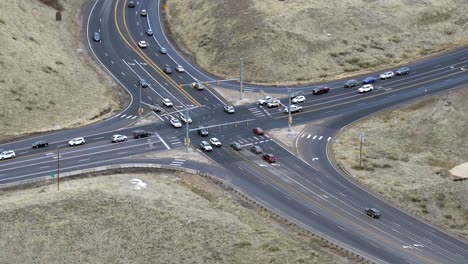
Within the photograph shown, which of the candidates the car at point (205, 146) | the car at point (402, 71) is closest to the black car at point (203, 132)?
the car at point (205, 146)

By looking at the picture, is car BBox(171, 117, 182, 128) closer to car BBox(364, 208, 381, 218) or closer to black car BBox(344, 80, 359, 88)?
black car BBox(344, 80, 359, 88)

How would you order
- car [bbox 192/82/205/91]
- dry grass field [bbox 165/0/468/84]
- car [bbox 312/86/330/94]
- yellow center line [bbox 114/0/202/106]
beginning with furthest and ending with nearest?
dry grass field [bbox 165/0/468/84] < car [bbox 192/82/205/91] < car [bbox 312/86/330/94] < yellow center line [bbox 114/0/202/106]

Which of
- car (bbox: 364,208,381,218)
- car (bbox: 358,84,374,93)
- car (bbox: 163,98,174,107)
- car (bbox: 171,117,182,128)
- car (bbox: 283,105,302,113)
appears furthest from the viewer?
car (bbox: 358,84,374,93)

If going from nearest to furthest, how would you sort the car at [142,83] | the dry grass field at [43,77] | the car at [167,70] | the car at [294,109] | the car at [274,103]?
the dry grass field at [43,77] → the car at [294,109] → the car at [274,103] → the car at [142,83] → the car at [167,70]

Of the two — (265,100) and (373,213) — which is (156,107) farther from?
(373,213)

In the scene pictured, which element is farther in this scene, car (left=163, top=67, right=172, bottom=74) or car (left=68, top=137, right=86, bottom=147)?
car (left=163, top=67, right=172, bottom=74)

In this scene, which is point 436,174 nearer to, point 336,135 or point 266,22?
point 336,135

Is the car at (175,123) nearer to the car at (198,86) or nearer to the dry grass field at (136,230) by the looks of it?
the car at (198,86)

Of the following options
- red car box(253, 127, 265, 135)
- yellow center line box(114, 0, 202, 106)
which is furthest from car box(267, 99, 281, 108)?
yellow center line box(114, 0, 202, 106)
